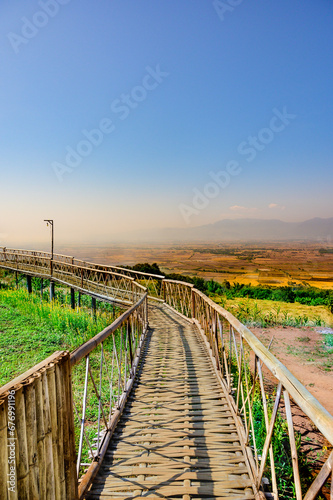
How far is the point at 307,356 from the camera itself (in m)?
7.05

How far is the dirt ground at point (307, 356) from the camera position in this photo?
544 centimetres

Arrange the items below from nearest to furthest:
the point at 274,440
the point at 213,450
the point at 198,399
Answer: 1. the point at 213,450
2. the point at 198,399
3. the point at 274,440

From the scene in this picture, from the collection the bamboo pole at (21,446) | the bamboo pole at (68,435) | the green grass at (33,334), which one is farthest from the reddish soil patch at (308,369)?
the green grass at (33,334)

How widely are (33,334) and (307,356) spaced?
283 inches

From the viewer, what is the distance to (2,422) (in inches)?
35.2

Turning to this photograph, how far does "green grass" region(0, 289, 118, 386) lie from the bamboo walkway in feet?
10.7

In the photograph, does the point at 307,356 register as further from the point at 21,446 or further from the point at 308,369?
the point at 21,446

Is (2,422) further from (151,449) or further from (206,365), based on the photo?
(206,365)

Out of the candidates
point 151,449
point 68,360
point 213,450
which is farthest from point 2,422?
point 213,450

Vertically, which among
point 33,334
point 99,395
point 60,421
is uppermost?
point 60,421

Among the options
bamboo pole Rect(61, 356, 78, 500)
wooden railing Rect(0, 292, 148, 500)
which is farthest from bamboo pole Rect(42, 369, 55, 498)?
bamboo pole Rect(61, 356, 78, 500)

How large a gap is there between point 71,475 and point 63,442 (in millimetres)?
215

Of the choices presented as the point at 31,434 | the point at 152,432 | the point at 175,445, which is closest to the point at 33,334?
the point at 152,432

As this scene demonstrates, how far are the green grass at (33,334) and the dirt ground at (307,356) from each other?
4.88 metres
